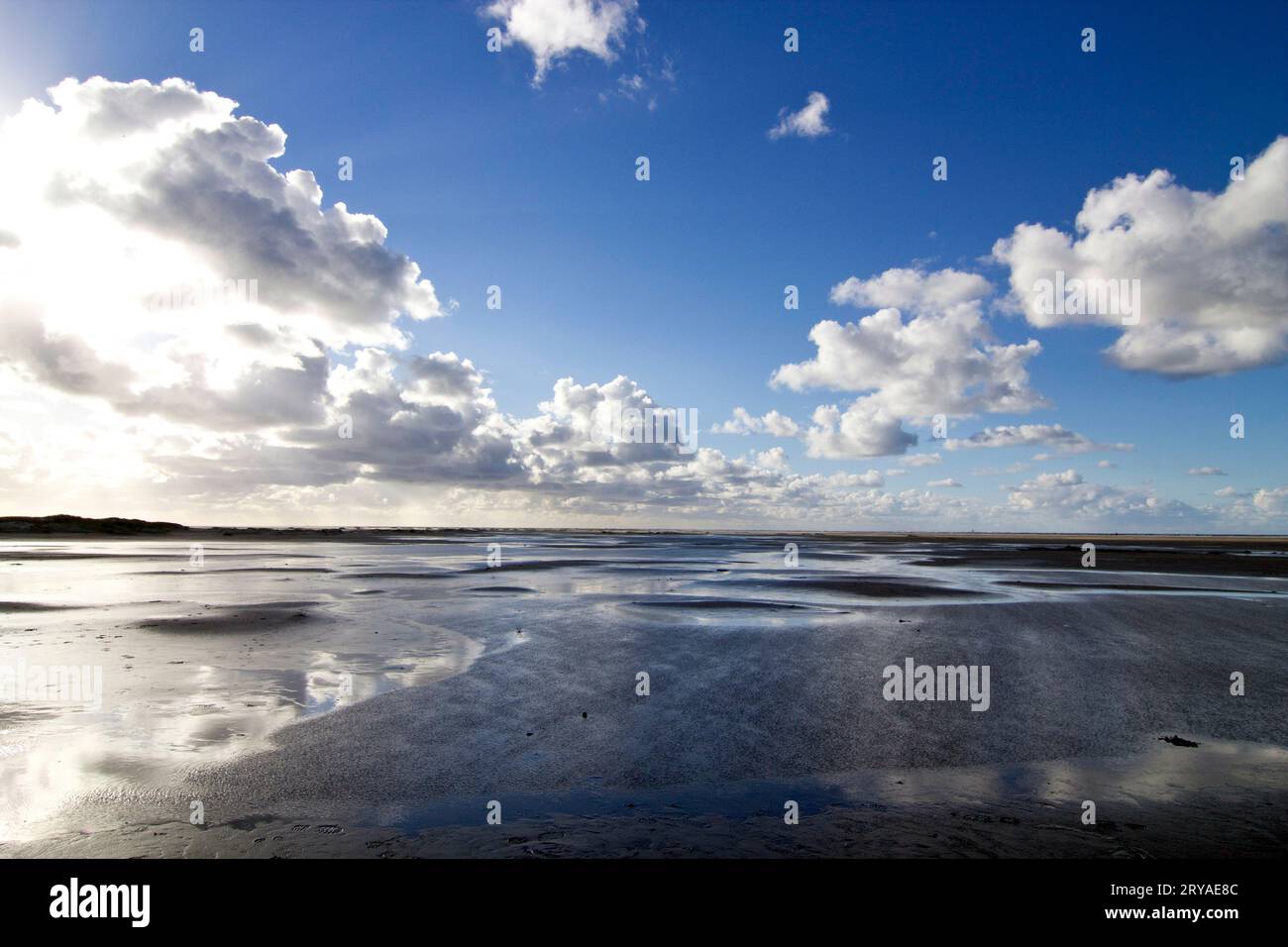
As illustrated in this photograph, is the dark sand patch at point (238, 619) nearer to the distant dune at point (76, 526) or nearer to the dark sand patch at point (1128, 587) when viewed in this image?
the dark sand patch at point (1128, 587)

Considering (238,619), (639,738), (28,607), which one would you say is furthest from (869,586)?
(28,607)

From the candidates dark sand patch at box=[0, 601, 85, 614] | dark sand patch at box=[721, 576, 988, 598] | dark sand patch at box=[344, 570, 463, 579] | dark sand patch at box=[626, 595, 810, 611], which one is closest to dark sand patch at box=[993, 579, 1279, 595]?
dark sand patch at box=[721, 576, 988, 598]

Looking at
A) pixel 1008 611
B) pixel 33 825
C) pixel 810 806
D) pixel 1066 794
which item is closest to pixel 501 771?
pixel 810 806

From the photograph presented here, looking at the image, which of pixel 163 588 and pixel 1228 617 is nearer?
pixel 1228 617

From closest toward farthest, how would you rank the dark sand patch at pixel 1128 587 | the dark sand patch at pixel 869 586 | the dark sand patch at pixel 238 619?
the dark sand patch at pixel 238 619 → the dark sand patch at pixel 869 586 → the dark sand patch at pixel 1128 587

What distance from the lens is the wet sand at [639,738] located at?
6605mm

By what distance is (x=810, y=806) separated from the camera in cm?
732

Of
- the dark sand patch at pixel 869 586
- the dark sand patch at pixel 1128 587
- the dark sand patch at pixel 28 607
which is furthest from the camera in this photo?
the dark sand patch at pixel 1128 587

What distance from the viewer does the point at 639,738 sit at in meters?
9.66

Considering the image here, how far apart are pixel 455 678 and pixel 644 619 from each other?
912 cm

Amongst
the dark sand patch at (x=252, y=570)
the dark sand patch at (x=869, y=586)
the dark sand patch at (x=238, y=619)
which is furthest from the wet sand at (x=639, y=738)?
the dark sand patch at (x=252, y=570)
